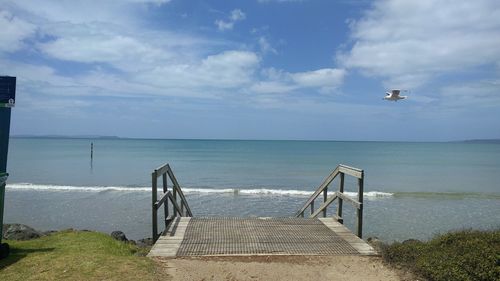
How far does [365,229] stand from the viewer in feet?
47.1

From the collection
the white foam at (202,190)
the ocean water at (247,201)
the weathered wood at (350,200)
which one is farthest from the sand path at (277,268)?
the white foam at (202,190)

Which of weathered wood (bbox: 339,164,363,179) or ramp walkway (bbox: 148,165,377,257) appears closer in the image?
ramp walkway (bbox: 148,165,377,257)

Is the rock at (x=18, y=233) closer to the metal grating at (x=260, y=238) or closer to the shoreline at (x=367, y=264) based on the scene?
the shoreline at (x=367, y=264)

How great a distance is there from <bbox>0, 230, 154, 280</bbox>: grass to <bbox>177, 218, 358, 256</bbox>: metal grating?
3.63ft

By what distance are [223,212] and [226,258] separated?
1128 centimetres

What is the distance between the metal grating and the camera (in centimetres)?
686

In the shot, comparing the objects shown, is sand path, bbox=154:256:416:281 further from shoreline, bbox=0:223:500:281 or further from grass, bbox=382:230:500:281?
grass, bbox=382:230:500:281

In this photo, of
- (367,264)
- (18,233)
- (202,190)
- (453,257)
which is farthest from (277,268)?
(202,190)

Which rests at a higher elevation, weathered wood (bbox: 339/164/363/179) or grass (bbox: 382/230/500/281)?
weathered wood (bbox: 339/164/363/179)

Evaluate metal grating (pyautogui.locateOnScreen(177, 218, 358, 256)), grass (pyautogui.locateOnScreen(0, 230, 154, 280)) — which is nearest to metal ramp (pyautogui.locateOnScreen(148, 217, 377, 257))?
metal grating (pyautogui.locateOnScreen(177, 218, 358, 256))

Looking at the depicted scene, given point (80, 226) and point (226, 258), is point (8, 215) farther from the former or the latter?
point (226, 258)

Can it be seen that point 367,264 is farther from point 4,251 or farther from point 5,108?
point 5,108

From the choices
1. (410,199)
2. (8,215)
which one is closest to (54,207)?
(8,215)

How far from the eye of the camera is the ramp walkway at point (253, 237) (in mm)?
6816
